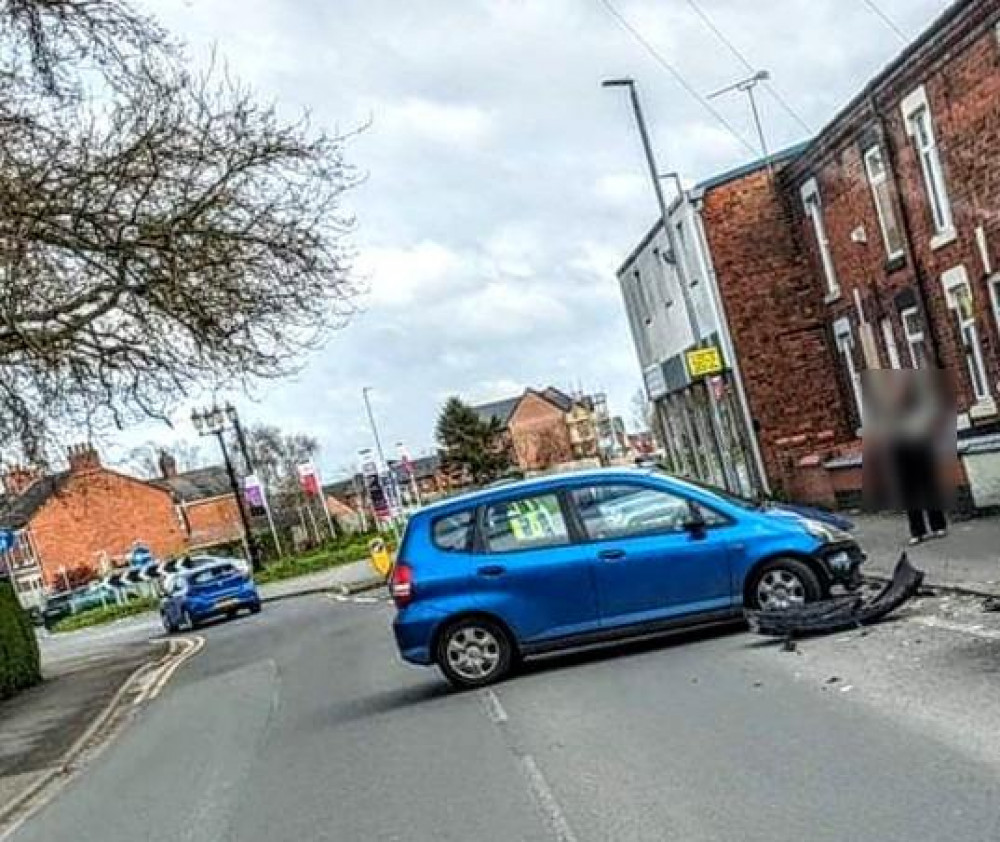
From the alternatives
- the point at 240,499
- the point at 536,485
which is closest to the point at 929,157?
the point at 536,485

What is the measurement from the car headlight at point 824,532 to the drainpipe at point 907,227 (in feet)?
39.1

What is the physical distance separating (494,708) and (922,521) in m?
8.06

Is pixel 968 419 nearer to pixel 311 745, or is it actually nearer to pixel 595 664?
pixel 595 664

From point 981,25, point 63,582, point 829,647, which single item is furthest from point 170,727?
point 63,582

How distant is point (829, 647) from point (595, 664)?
2.46 metres

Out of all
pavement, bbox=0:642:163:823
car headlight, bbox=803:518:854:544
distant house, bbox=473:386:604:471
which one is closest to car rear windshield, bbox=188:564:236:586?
pavement, bbox=0:642:163:823

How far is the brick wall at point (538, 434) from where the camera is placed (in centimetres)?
12925

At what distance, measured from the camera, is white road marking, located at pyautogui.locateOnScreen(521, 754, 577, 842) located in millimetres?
7477

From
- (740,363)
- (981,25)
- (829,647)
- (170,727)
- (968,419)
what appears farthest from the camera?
(740,363)

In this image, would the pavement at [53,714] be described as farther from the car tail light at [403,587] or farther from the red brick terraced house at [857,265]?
the red brick terraced house at [857,265]

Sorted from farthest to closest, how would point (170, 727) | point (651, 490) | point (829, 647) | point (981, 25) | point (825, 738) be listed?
point (981, 25)
point (170, 727)
point (651, 490)
point (829, 647)
point (825, 738)

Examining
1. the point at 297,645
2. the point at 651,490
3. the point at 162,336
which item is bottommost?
the point at 297,645

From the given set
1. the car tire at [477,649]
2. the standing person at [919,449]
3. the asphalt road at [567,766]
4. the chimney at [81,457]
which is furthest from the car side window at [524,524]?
the chimney at [81,457]

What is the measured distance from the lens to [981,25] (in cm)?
2070
